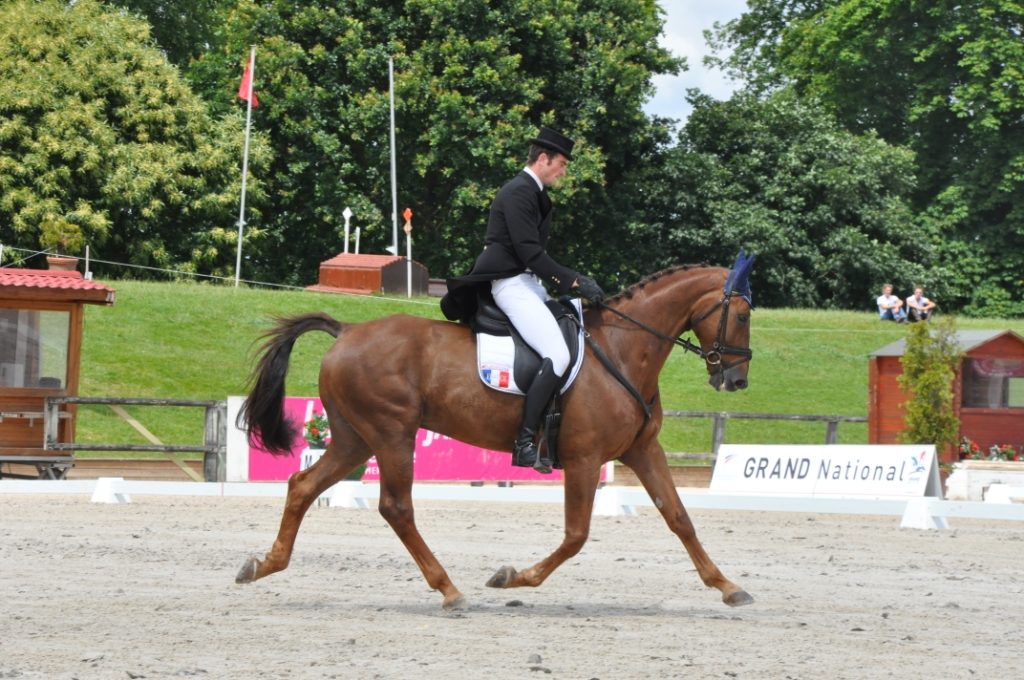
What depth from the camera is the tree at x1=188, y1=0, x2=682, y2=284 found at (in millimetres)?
42062

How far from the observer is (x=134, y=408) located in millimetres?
26359

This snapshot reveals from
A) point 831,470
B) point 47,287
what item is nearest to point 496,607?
point 831,470

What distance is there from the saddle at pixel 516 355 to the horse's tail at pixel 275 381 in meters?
0.95

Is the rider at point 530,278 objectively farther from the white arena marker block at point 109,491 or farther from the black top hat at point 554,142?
the white arena marker block at point 109,491

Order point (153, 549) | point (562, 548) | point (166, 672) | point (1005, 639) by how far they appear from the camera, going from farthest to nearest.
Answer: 1. point (153, 549)
2. point (562, 548)
3. point (1005, 639)
4. point (166, 672)

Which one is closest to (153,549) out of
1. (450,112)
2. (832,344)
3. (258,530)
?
(258,530)

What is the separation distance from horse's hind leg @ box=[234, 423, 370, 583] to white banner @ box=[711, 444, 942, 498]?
376 inches

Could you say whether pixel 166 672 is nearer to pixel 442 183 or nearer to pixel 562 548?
pixel 562 548

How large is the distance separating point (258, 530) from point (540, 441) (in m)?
5.73

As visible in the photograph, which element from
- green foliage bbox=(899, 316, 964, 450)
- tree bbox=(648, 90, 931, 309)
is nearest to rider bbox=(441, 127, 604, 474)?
green foliage bbox=(899, 316, 964, 450)

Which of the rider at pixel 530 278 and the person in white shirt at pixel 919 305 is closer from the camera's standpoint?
the rider at pixel 530 278

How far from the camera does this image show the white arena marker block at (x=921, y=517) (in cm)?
1525

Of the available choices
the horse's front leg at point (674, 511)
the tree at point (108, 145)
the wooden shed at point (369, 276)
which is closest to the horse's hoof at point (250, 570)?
the horse's front leg at point (674, 511)

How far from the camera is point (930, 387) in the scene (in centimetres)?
2075
